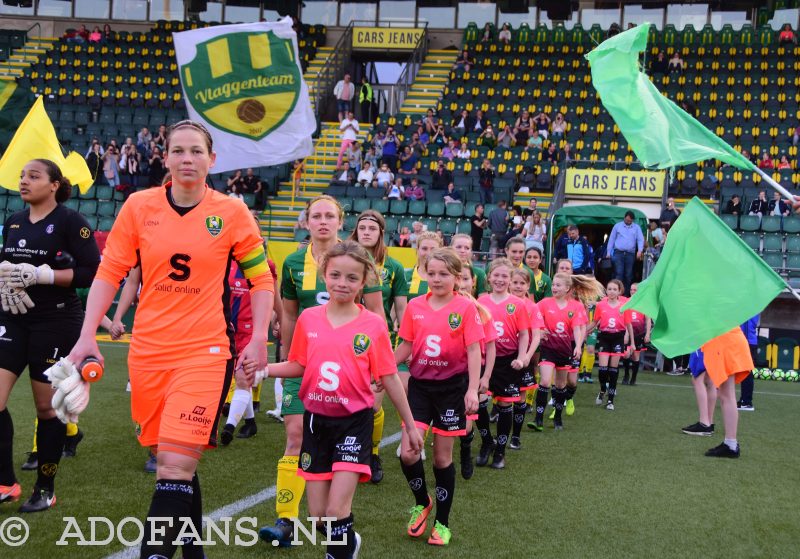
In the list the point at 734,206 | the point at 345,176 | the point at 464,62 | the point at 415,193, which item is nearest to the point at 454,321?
the point at 415,193

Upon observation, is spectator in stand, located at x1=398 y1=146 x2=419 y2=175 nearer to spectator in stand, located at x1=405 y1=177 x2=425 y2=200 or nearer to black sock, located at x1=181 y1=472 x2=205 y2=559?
spectator in stand, located at x1=405 y1=177 x2=425 y2=200

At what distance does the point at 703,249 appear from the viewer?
662 centimetres

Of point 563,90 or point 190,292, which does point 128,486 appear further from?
point 563,90

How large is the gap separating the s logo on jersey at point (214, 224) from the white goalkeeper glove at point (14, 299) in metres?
1.78

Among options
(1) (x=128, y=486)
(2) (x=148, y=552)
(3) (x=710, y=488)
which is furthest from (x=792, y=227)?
(2) (x=148, y=552)

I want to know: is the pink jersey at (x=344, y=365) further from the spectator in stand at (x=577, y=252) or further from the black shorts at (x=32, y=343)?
the spectator in stand at (x=577, y=252)

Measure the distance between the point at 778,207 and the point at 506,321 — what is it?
15.1 meters

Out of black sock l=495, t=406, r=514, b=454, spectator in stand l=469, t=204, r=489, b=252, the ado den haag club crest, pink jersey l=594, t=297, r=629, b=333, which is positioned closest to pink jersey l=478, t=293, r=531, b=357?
black sock l=495, t=406, r=514, b=454

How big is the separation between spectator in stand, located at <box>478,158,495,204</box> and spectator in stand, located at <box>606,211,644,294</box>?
159 inches

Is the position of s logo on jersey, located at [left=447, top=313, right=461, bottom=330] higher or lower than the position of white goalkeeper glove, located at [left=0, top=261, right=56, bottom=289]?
lower

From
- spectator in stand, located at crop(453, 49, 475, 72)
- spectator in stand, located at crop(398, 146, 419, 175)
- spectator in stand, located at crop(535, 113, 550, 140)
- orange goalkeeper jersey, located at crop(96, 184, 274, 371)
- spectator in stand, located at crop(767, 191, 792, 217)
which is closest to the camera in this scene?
orange goalkeeper jersey, located at crop(96, 184, 274, 371)

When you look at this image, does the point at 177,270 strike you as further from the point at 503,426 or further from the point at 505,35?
the point at 505,35

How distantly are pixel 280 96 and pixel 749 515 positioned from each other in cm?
849

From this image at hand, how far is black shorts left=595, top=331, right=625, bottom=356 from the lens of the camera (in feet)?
40.6
